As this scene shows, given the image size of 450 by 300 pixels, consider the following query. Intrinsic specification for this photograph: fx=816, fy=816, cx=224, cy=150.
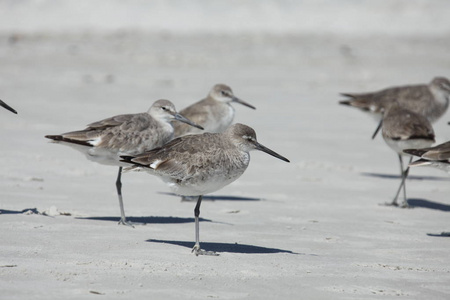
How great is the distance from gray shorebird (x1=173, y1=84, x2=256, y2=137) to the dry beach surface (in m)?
0.87

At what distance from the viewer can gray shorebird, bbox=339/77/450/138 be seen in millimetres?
14711

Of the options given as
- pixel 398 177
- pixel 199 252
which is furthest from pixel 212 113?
pixel 199 252

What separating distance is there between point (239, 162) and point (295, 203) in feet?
9.33

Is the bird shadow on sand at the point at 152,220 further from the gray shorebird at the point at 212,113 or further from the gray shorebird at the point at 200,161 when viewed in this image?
the gray shorebird at the point at 212,113

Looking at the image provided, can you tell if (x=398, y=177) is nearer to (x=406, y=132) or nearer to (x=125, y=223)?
(x=406, y=132)

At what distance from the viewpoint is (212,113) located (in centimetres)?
1273

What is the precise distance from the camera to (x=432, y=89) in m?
15.1

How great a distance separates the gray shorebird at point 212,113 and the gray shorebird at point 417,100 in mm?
2884

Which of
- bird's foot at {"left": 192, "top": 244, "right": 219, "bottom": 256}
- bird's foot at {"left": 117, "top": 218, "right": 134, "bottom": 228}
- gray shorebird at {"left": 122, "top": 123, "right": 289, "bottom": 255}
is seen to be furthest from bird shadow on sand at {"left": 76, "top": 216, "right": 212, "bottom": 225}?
bird's foot at {"left": 192, "top": 244, "right": 219, "bottom": 256}

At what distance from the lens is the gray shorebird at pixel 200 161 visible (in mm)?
7777

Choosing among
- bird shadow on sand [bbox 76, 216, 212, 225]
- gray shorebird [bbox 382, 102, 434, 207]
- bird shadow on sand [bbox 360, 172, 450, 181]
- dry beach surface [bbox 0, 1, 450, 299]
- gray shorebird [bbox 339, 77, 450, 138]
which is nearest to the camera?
dry beach surface [bbox 0, 1, 450, 299]

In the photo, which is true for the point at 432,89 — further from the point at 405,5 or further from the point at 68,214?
the point at 405,5

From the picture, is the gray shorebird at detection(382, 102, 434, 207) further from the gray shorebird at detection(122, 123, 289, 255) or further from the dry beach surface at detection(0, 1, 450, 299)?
the gray shorebird at detection(122, 123, 289, 255)

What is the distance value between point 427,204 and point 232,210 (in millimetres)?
2960
